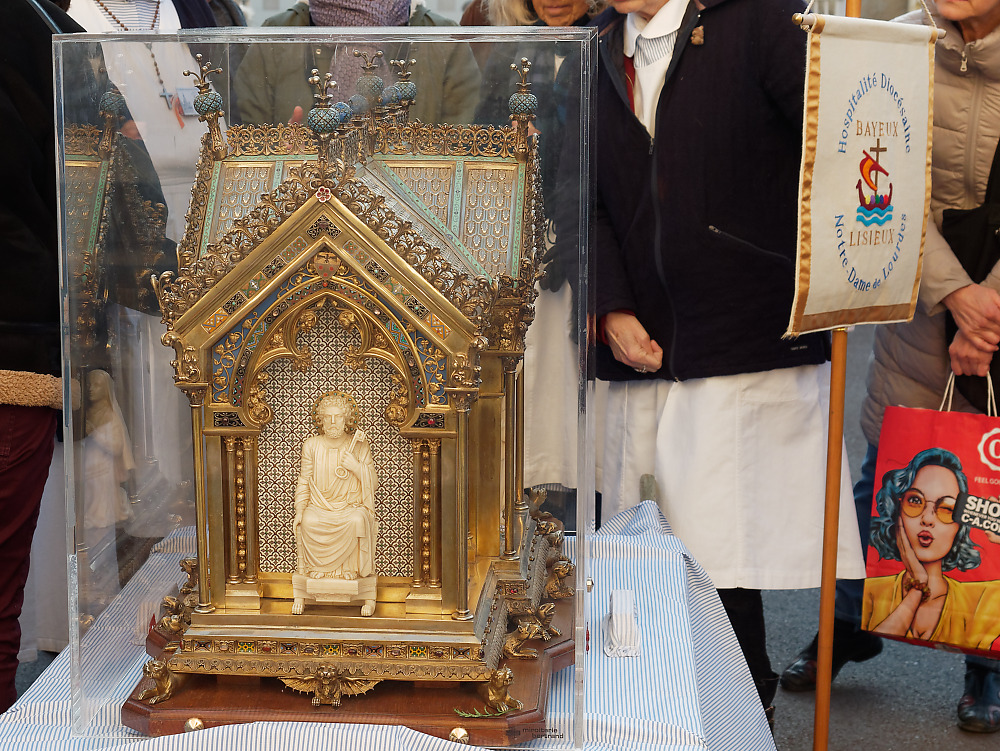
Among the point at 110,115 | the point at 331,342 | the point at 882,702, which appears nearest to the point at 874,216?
the point at 331,342

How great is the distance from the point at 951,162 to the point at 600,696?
150cm

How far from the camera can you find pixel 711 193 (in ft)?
7.01

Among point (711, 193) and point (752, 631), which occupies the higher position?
point (711, 193)

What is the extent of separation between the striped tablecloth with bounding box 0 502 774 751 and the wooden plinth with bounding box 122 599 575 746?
0.05m

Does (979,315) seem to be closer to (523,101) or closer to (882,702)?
(882,702)

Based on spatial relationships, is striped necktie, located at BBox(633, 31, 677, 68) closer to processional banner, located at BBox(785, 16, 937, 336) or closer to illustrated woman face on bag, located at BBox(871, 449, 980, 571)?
processional banner, located at BBox(785, 16, 937, 336)

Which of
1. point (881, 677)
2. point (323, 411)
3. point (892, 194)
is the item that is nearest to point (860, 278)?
point (892, 194)

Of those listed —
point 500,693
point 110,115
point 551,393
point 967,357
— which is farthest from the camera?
point 967,357

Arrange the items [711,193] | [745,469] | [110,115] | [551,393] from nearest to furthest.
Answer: [110,115]
[551,393]
[711,193]
[745,469]

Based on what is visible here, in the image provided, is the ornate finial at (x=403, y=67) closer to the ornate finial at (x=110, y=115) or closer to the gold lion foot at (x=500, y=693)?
the ornate finial at (x=110, y=115)

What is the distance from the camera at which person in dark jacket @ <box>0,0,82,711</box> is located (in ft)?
5.90

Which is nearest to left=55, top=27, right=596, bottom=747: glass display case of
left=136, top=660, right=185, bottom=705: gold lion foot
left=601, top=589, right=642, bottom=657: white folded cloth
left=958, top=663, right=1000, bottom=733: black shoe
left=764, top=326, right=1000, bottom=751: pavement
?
left=136, top=660, right=185, bottom=705: gold lion foot

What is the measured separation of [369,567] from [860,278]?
3.28 ft

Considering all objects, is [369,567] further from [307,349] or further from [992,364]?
[992,364]
